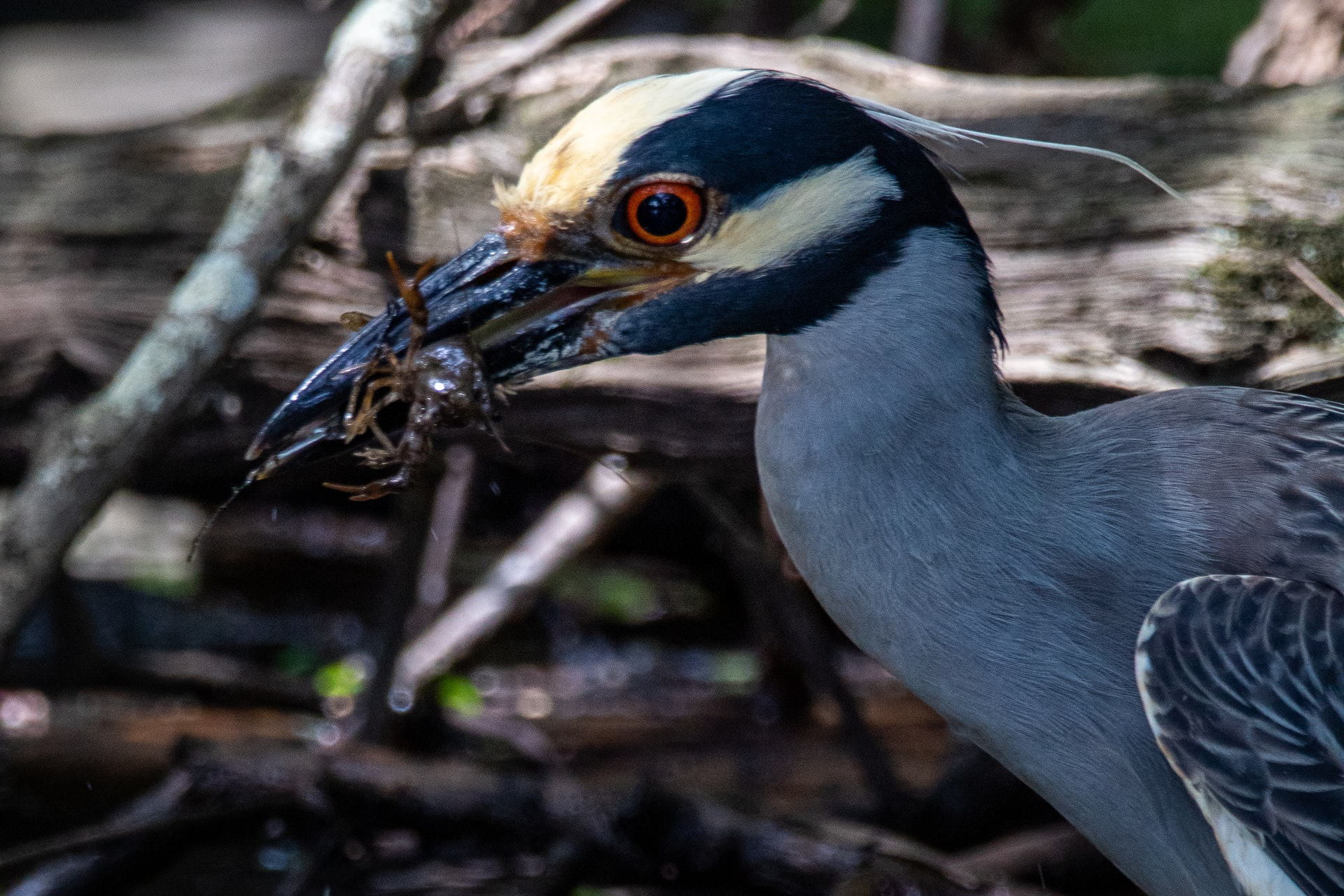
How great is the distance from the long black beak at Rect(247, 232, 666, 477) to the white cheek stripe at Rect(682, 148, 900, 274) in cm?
11

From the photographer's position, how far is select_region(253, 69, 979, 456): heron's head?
1.57 metres

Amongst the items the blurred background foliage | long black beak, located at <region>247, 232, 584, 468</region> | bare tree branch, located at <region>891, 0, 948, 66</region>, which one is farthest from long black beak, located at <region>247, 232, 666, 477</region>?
the blurred background foliage

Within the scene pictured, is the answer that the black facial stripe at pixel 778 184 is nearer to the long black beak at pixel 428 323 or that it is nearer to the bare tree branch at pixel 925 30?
the long black beak at pixel 428 323

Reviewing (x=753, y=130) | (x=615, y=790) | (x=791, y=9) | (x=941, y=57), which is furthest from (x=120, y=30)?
(x=753, y=130)

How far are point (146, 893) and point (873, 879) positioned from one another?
5.77ft

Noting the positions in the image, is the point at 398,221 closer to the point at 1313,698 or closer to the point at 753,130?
the point at 753,130

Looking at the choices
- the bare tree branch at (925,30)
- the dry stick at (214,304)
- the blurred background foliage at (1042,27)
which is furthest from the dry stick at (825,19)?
the dry stick at (214,304)

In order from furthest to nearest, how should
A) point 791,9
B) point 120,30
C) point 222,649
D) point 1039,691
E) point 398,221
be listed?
point 120,30 < point 791,9 < point 222,649 < point 398,221 < point 1039,691

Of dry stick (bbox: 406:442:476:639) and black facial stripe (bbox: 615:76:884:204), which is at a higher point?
black facial stripe (bbox: 615:76:884:204)

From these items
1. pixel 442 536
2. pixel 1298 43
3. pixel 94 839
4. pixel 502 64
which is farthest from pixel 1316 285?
pixel 94 839

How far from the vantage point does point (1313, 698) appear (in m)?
1.56

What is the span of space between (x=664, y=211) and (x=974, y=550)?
0.60 m

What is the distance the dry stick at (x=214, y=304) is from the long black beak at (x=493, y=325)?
0.60 meters

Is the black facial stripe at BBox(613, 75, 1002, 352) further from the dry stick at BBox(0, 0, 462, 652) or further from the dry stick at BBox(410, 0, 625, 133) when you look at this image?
the dry stick at BBox(410, 0, 625, 133)
